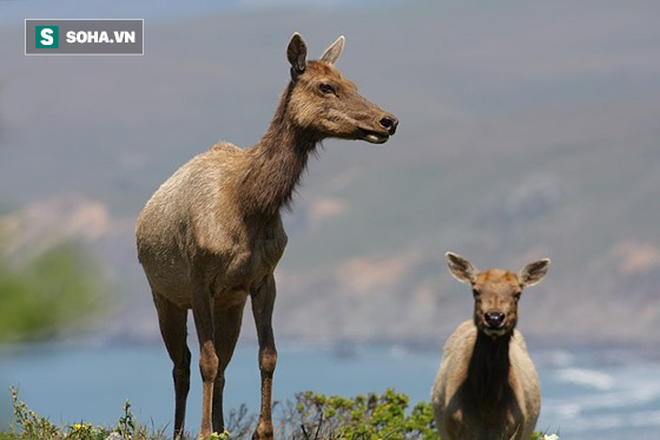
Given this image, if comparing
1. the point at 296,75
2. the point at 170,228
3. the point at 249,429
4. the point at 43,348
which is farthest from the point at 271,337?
the point at 43,348

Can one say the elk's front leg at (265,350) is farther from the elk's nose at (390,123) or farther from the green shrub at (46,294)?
the green shrub at (46,294)

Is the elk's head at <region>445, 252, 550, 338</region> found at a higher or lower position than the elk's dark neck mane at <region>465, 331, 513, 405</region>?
higher

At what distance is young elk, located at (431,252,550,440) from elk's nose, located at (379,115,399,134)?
1.73 meters

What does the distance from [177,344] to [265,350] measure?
6.72 feet

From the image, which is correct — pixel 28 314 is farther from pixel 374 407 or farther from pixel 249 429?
pixel 374 407

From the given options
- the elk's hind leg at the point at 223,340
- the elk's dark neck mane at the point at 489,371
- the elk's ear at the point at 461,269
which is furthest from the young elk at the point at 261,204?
the elk's dark neck mane at the point at 489,371

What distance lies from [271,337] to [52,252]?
7.31 meters

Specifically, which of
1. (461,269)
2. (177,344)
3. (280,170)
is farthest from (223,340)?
(461,269)

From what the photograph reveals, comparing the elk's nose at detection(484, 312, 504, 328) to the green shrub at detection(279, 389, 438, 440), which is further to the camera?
the green shrub at detection(279, 389, 438, 440)

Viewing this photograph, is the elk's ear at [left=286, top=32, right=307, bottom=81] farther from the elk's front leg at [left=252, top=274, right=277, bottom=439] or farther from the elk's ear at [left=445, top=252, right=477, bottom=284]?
the elk's ear at [left=445, top=252, right=477, bottom=284]

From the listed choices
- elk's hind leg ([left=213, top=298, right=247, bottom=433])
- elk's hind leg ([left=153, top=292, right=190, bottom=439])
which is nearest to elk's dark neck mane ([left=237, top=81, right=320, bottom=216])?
elk's hind leg ([left=213, top=298, right=247, bottom=433])

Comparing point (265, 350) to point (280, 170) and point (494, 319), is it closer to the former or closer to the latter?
point (280, 170)

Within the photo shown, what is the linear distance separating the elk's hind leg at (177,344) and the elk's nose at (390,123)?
3.42 meters

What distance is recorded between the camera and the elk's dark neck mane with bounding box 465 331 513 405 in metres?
9.08
